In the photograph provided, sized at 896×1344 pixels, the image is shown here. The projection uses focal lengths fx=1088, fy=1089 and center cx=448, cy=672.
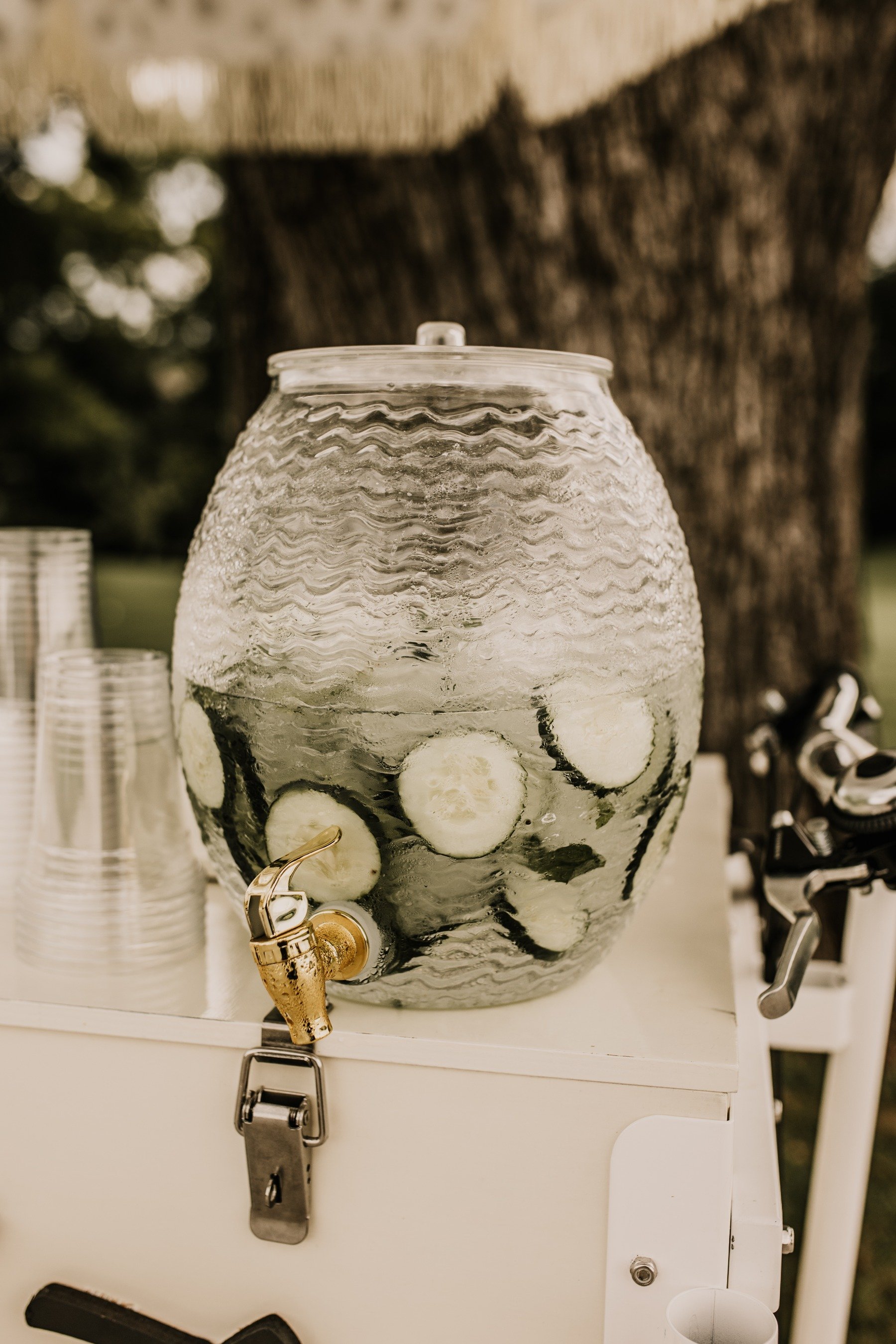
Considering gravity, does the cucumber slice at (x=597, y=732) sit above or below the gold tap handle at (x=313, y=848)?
above

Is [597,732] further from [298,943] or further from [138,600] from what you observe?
[138,600]

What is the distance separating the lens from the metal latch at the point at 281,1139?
0.64m

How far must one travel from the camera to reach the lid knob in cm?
67

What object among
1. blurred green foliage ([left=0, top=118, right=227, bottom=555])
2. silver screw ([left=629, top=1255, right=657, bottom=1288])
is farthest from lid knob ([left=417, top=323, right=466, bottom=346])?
blurred green foliage ([left=0, top=118, right=227, bottom=555])

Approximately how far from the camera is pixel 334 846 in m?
0.62

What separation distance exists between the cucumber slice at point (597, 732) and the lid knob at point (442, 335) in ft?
0.74

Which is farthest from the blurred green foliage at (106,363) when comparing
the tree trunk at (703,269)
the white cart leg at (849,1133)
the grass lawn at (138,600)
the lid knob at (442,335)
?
the lid knob at (442,335)

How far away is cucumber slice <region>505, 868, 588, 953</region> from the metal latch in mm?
149

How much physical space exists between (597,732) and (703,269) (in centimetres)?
126

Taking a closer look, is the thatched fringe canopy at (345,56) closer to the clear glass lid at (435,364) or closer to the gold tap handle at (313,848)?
the clear glass lid at (435,364)

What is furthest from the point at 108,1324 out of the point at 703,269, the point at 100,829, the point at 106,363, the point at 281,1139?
the point at 106,363

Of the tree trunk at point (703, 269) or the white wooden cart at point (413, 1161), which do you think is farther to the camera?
the tree trunk at point (703, 269)

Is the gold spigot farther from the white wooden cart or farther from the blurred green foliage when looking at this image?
the blurred green foliage

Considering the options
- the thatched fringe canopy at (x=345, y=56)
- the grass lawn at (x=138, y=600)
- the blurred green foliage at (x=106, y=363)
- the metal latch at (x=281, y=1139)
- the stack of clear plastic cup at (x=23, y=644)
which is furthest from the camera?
the blurred green foliage at (x=106, y=363)
